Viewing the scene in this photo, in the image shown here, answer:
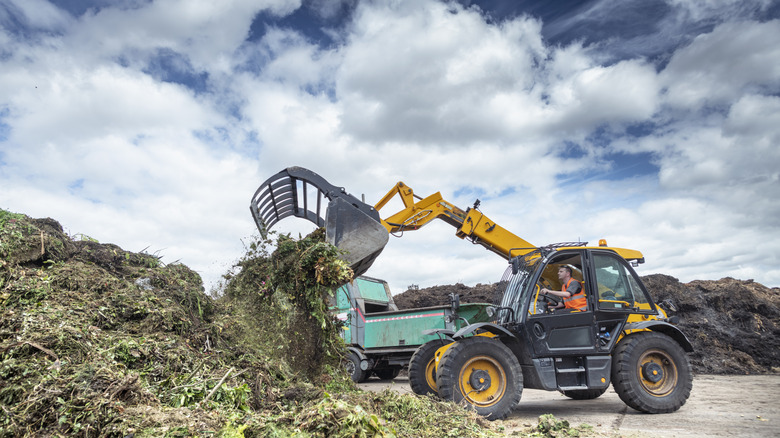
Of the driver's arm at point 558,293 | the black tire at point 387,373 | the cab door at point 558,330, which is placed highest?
the driver's arm at point 558,293

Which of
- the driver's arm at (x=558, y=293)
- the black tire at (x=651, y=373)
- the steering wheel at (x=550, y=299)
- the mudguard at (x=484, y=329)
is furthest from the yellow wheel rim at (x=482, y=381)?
the black tire at (x=651, y=373)

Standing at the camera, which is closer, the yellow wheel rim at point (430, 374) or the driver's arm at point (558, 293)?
the driver's arm at point (558, 293)

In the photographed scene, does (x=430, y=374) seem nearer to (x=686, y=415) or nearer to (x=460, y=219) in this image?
(x=460, y=219)

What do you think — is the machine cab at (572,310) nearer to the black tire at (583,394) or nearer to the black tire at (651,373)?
the black tire at (651,373)

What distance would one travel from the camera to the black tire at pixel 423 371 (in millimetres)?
6953

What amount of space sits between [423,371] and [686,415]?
3.31m

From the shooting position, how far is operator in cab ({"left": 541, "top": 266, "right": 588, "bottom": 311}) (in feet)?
22.5

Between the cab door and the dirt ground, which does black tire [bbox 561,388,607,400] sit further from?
the cab door

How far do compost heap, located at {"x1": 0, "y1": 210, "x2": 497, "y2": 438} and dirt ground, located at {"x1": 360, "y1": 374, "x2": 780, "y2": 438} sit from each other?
62.0 inches

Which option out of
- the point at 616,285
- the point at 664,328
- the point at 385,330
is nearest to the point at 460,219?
the point at 616,285

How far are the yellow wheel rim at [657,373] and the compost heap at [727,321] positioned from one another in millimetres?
4636

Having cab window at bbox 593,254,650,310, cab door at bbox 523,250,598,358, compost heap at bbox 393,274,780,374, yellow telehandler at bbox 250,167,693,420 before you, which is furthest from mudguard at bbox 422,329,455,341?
compost heap at bbox 393,274,780,374

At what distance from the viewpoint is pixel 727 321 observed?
1291 centimetres

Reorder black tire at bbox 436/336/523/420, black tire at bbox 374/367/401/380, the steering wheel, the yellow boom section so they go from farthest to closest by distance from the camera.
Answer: black tire at bbox 374/367/401/380 < the yellow boom section < the steering wheel < black tire at bbox 436/336/523/420
